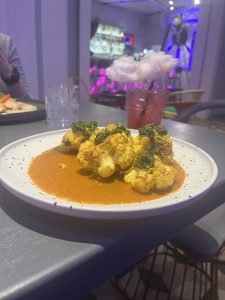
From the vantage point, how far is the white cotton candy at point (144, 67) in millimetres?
845

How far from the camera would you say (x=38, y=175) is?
19.3 inches

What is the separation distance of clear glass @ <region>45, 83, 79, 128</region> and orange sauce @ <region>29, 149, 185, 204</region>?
52 cm

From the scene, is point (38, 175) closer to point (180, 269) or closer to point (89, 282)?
point (89, 282)

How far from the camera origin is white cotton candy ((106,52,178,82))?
0.85m

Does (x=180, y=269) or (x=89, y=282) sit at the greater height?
(x=89, y=282)

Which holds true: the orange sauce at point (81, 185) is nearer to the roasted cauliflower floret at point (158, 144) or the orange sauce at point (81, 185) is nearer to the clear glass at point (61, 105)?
the roasted cauliflower floret at point (158, 144)

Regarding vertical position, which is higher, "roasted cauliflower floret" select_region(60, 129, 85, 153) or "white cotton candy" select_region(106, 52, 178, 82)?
"white cotton candy" select_region(106, 52, 178, 82)

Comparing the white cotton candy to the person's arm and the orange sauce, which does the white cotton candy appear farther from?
the person's arm

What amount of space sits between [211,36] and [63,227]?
5.99 m

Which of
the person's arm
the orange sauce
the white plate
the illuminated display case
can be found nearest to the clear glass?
the white plate

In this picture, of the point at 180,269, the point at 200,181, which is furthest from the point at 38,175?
the point at 180,269

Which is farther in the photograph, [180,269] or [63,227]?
[180,269]

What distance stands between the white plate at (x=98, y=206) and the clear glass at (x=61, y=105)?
0.39m

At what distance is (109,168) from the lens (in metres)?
0.48
